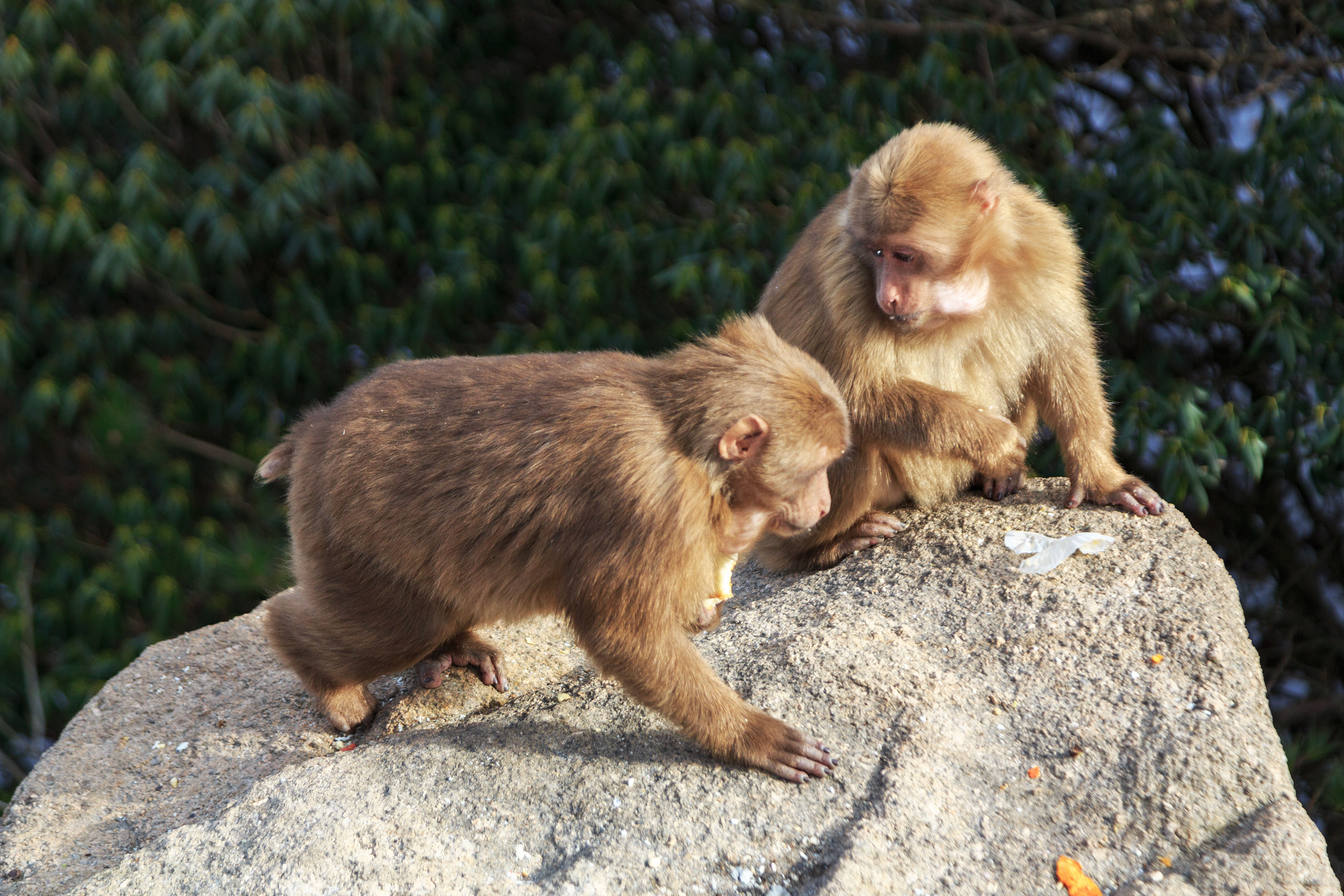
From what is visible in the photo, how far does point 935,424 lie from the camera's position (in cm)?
388

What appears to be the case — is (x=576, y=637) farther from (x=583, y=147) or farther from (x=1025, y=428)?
(x=583, y=147)

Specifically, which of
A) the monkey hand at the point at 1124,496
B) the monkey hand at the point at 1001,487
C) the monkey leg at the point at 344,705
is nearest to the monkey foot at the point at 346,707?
the monkey leg at the point at 344,705

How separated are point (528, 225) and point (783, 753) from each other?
157 inches

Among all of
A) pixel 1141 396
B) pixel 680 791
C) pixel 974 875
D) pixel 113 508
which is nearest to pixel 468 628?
pixel 680 791

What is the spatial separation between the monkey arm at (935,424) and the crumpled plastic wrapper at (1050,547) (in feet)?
0.80

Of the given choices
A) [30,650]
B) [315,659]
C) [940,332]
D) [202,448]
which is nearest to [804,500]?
[940,332]

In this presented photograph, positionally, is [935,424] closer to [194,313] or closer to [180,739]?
[180,739]

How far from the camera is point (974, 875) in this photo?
9.36ft

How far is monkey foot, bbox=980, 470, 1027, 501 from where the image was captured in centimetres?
441

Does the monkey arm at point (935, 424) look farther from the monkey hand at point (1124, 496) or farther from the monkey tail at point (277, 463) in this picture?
the monkey tail at point (277, 463)

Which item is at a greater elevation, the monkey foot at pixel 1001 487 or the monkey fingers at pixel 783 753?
the monkey fingers at pixel 783 753

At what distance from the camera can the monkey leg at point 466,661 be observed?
401cm

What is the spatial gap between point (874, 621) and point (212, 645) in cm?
256

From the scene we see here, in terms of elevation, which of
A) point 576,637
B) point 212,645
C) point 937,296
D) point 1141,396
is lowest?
point 212,645
